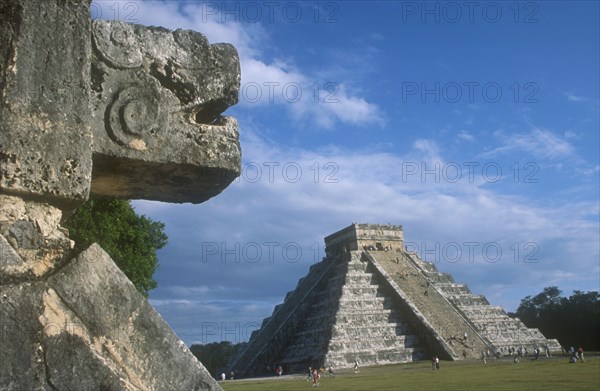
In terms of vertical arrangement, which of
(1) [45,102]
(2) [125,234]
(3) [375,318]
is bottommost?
(1) [45,102]

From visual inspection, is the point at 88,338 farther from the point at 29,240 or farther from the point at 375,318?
the point at 375,318

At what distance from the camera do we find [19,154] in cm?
226

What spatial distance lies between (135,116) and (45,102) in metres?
0.38

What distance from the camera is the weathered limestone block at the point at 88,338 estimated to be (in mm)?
2039

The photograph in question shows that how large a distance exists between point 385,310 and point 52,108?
45.2 meters

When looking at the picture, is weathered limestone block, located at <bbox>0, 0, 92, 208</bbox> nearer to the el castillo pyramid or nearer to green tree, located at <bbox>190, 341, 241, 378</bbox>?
the el castillo pyramid

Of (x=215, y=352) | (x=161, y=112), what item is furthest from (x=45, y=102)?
(x=215, y=352)

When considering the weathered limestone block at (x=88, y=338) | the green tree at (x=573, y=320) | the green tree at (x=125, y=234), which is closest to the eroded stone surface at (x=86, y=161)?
the weathered limestone block at (x=88, y=338)

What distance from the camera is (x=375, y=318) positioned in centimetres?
4488

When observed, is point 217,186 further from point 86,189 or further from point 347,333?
point 347,333

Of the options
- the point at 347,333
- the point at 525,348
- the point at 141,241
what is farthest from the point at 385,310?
the point at 141,241

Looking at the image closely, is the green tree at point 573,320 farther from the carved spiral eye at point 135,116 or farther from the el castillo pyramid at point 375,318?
the carved spiral eye at point 135,116

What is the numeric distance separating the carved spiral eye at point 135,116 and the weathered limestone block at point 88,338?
19.9 inches

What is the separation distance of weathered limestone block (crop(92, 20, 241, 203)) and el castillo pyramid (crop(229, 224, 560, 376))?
37970 mm
